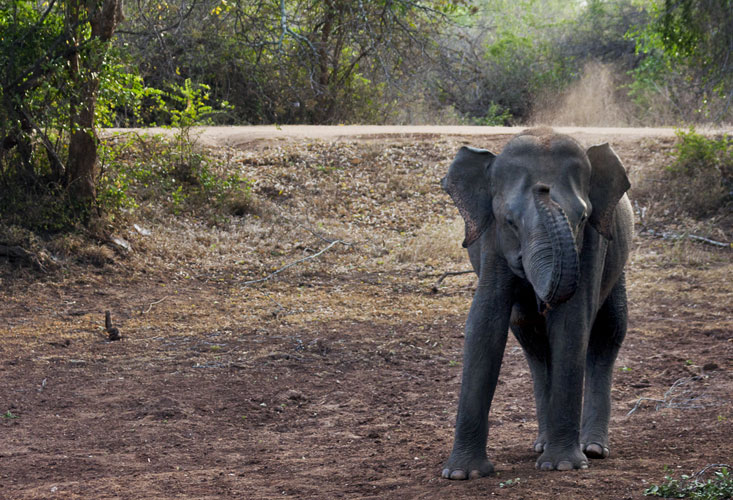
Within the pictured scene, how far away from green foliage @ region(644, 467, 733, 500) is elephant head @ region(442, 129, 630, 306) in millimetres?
937

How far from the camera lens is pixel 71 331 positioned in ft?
27.1

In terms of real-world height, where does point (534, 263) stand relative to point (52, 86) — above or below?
below

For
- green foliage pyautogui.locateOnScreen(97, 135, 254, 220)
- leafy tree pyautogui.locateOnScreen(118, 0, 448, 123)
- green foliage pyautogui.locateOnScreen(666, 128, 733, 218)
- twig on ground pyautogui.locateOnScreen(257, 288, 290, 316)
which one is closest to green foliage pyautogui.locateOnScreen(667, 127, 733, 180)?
green foliage pyautogui.locateOnScreen(666, 128, 733, 218)

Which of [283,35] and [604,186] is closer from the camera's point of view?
[604,186]

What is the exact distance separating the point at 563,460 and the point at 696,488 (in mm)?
869

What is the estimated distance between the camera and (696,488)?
361 cm

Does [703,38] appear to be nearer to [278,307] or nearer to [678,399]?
[278,307]

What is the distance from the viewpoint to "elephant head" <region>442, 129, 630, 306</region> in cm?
396

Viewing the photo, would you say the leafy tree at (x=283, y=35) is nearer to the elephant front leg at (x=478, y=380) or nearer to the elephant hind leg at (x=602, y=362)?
the elephant hind leg at (x=602, y=362)

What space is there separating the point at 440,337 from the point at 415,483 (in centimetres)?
382

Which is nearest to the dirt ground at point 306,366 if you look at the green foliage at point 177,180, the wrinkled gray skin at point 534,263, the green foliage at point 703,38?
the wrinkled gray skin at point 534,263

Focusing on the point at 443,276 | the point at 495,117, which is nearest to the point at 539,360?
the point at 443,276

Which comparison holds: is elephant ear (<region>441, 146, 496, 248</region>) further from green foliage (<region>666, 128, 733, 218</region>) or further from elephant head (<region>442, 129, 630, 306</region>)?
green foliage (<region>666, 128, 733, 218</region>)

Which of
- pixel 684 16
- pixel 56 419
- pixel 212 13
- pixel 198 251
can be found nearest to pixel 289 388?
pixel 56 419
